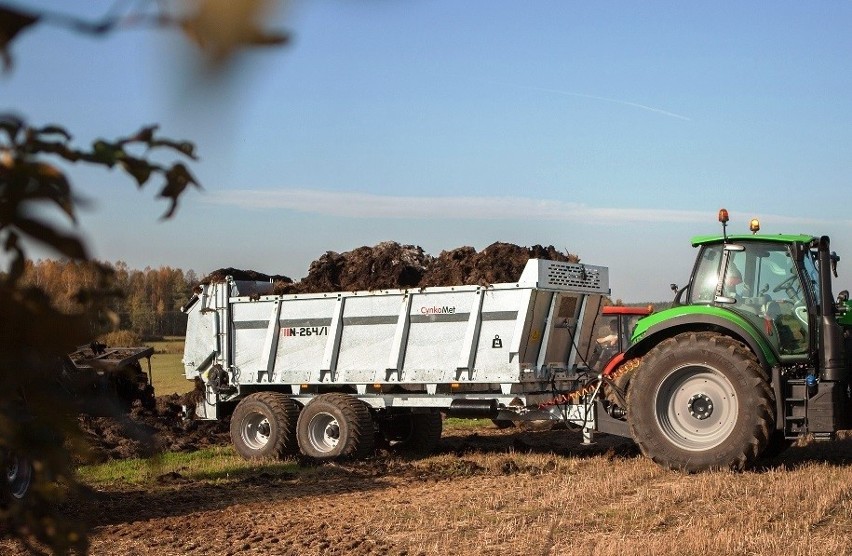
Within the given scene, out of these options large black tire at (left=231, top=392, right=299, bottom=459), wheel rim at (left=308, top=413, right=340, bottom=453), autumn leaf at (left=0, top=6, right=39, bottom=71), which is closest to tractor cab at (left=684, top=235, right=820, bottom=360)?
wheel rim at (left=308, top=413, right=340, bottom=453)

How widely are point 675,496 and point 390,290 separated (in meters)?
4.96

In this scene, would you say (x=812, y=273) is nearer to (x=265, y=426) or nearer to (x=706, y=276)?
(x=706, y=276)

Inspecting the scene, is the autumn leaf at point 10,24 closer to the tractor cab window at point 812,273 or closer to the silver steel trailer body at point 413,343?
the tractor cab window at point 812,273

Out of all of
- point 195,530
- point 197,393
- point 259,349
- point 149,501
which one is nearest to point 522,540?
point 195,530

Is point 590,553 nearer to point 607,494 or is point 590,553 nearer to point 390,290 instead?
point 607,494

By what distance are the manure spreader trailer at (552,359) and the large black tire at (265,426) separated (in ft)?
0.07

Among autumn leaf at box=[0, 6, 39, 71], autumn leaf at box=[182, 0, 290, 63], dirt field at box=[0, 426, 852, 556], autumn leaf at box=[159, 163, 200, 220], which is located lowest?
dirt field at box=[0, 426, 852, 556]

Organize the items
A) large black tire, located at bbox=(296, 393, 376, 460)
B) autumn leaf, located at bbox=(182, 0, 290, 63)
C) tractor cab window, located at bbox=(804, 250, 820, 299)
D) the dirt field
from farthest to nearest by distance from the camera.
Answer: large black tire, located at bbox=(296, 393, 376, 460) → tractor cab window, located at bbox=(804, 250, 820, 299) → the dirt field → autumn leaf, located at bbox=(182, 0, 290, 63)

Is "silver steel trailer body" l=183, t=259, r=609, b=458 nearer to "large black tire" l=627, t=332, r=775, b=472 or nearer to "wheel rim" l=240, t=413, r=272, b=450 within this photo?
"wheel rim" l=240, t=413, r=272, b=450

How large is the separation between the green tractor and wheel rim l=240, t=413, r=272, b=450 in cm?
491

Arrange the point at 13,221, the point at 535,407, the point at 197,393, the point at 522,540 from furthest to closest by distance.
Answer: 1. the point at 197,393
2. the point at 535,407
3. the point at 522,540
4. the point at 13,221

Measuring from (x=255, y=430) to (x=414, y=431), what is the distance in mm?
2049

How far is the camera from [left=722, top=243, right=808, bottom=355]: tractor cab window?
9.77 meters

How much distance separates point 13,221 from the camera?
128cm
